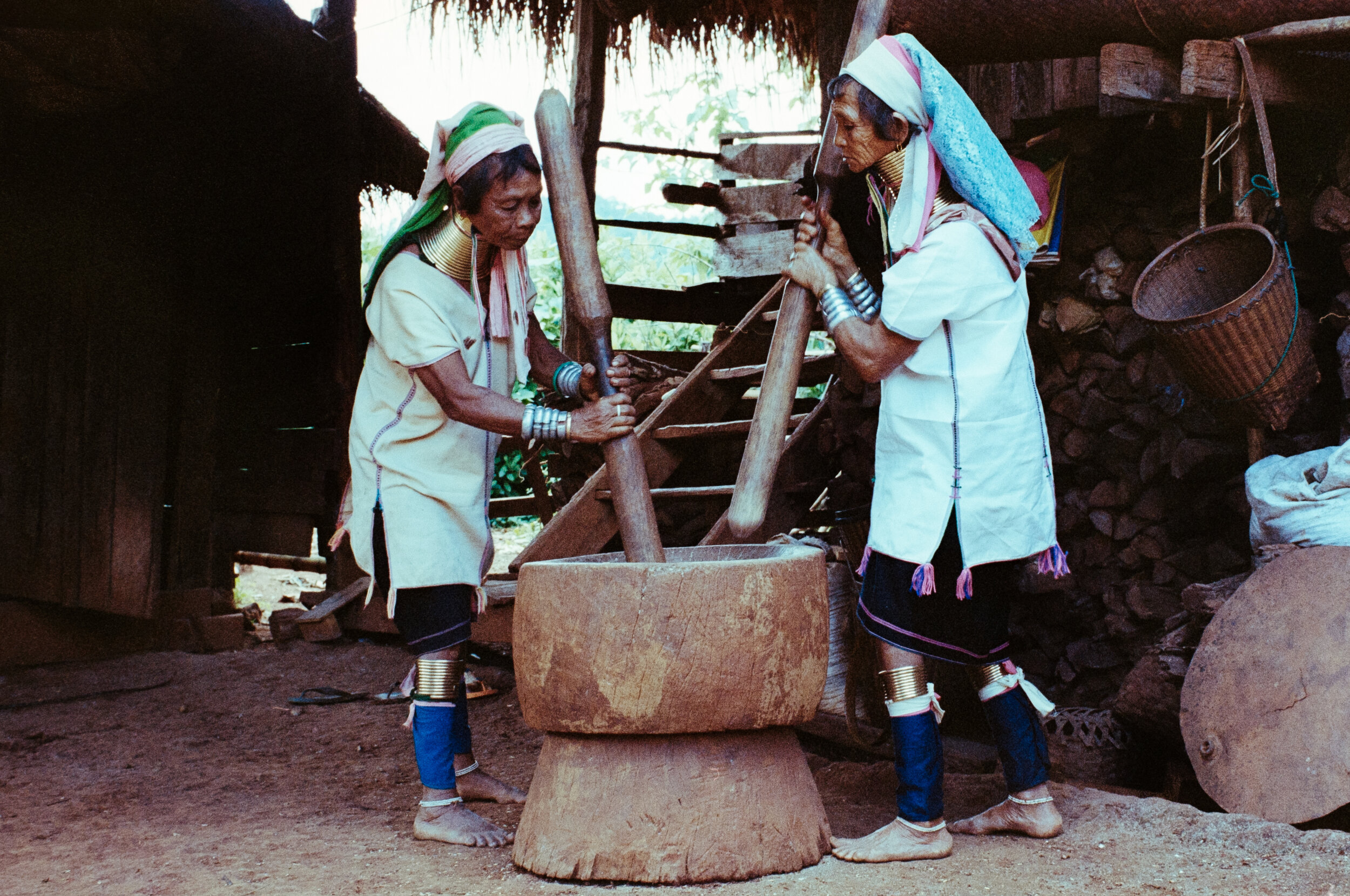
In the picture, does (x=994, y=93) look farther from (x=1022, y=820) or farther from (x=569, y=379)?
(x=1022, y=820)

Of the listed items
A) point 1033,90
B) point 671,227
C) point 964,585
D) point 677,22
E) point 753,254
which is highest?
point 677,22

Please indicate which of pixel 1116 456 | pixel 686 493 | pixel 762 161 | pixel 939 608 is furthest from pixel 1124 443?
pixel 762 161

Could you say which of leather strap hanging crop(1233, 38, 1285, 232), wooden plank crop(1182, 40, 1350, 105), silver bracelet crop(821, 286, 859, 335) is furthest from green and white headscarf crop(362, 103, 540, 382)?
leather strap hanging crop(1233, 38, 1285, 232)

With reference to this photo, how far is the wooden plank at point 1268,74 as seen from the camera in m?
2.72

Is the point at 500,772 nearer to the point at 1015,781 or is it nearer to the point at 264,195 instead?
the point at 1015,781

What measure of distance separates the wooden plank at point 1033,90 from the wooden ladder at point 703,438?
4.28 feet

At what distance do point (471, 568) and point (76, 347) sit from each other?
9.95ft

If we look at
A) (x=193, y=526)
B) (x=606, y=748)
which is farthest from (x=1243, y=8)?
(x=193, y=526)

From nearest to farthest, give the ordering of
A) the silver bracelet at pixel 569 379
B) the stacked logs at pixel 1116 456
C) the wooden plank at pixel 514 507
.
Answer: the silver bracelet at pixel 569 379, the stacked logs at pixel 1116 456, the wooden plank at pixel 514 507

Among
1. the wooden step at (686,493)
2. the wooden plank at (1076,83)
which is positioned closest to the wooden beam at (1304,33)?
the wooden plank at (1076,83)

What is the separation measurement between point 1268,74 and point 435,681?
2.56 meters

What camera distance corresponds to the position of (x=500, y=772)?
3201 mm

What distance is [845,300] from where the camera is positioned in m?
2.41

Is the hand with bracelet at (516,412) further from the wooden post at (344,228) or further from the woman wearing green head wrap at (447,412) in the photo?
the wooden post at (344,228)
